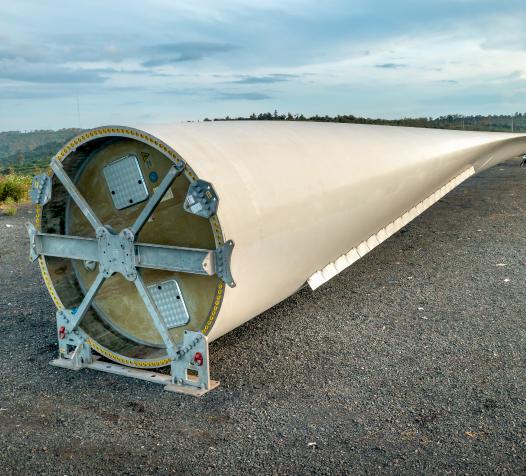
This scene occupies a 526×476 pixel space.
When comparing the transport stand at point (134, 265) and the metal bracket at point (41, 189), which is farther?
the metal bracket at point (41, 189)

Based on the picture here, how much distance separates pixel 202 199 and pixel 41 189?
1901mm

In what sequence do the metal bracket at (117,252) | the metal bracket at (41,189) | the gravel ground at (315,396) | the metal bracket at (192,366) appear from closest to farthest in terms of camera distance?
the gravel ground at (315,396) < the metal bracket at (192,366) < the metal bracket at (117,252) < the metal bracket at (41,189)

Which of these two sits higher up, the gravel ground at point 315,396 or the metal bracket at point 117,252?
the metal bracket at point 117,252

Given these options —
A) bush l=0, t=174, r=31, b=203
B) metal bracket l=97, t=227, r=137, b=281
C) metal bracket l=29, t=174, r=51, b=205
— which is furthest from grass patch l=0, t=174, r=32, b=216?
metal bracket l=97, t=227, r=137, b=281

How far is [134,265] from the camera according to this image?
4.76 metres

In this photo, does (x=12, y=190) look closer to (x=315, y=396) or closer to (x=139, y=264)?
(x=139, y=264)

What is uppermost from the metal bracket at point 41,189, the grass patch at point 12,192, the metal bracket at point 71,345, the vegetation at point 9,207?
the metal bracket at point 41,189

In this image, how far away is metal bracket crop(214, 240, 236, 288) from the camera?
166 inches

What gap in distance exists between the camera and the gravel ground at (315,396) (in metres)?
3.79

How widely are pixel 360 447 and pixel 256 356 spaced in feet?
5.50

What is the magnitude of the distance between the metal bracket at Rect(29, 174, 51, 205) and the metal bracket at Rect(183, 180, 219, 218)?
1727 millimetres

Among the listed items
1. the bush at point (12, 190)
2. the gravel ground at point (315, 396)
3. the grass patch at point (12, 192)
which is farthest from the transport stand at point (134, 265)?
the bush at point (12, 190)

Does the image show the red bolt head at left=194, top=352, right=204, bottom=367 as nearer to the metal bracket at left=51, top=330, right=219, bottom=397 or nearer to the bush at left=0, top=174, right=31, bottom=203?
the metal bracket at left=51, top=330, right=219, bottom=397

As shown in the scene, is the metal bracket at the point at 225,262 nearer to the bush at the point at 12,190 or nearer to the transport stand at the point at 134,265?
the transport stand at the point at 134,265
